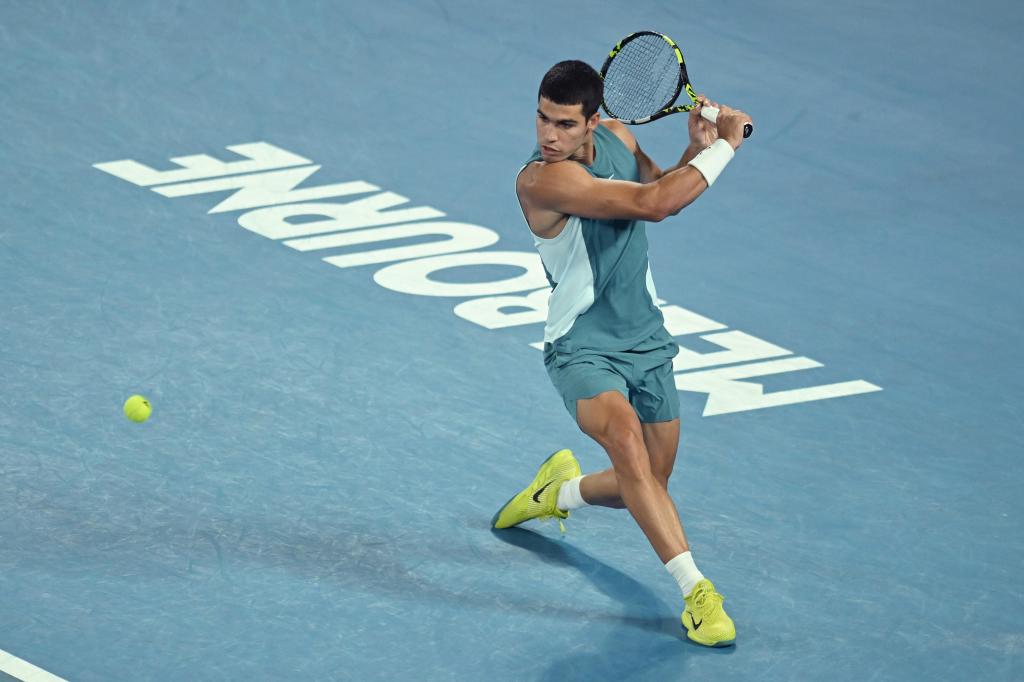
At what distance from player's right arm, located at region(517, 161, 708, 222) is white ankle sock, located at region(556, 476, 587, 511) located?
3.76 ft

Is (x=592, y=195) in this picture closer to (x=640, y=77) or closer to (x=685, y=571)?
(x=640, y=77)

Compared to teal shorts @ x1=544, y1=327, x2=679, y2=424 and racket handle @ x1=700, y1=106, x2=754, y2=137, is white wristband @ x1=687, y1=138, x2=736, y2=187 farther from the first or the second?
teal shorts @ x1=544, y1=327, x2=679, y2=424

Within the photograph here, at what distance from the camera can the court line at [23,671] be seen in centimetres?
560

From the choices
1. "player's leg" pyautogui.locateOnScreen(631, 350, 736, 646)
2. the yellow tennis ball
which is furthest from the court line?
"player's leg" pyautogui.locateOnScreen(631, 350, 736, 646)

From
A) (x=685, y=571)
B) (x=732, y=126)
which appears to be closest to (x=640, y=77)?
(x=732, y=126)

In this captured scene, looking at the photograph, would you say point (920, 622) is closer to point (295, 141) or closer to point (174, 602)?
point (174, 602)

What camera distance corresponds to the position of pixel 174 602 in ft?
20.1

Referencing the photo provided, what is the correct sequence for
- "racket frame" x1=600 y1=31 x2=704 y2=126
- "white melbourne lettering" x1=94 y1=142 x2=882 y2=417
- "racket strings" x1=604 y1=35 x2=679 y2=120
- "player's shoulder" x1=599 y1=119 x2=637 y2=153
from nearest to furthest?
"racket frame" x1=600 y1=31 x2=704 y2=126, "player's shoulder" x1=599 y1=119 x2=637 y2=153, "racket strings" x1=604 y1=35 x2=679 y2=120, "white melbourne lettering" x1=94 y1=142 x2=882 y2=417

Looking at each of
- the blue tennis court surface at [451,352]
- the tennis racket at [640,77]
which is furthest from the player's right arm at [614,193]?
the blue tennis court surface at [451,352]

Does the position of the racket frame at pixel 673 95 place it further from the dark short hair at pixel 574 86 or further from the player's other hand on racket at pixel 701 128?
the dark short hair at pixel 574 86

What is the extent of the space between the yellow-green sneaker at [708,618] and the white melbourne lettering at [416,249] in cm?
200

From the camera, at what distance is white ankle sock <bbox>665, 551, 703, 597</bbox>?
612 cm

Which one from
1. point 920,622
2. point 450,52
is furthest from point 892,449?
point 450,52

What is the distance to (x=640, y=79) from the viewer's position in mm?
6828
